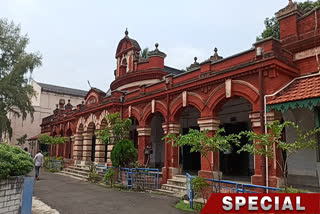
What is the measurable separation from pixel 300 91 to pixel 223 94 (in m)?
2.75

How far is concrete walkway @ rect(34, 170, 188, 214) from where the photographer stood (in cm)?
801

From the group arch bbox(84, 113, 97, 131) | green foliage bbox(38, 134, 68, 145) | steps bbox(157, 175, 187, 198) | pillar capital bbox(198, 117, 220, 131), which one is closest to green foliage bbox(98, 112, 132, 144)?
steps bbox(157, 175, 187, 198)

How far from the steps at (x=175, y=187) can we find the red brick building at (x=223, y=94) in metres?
0.44

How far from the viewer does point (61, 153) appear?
82.6 feet

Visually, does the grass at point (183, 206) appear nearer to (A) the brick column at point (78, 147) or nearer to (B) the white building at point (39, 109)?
(A) the brick column at point (78, 147)

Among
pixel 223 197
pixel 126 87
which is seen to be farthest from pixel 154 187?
pixel 126 87

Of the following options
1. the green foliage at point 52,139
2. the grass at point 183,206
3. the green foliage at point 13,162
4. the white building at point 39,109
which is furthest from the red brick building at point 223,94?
the white building at point 39,109

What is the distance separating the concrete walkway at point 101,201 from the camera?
8008mm

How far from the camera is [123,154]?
12.4 meters

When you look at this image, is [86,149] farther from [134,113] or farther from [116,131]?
[116,131]

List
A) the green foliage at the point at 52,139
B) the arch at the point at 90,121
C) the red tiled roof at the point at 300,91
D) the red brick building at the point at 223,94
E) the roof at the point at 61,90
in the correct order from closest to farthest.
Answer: the red tiled roof at the point at 300,91
the red brick building at the point at 223,94
the arch at the point at 90,121
the green foliage at the point at 52,139
the roof at the point at 61,90

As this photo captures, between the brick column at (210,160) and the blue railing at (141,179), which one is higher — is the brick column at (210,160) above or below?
above

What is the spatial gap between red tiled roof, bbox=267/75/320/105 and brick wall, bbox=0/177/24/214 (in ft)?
25.5

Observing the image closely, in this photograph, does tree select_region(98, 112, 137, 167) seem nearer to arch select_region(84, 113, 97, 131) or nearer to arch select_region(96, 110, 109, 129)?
arch select_region(96, 110, 109, 129)
